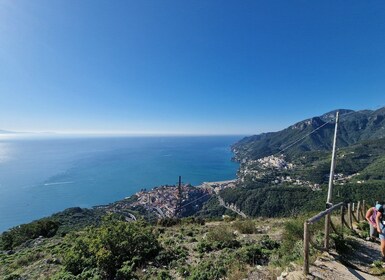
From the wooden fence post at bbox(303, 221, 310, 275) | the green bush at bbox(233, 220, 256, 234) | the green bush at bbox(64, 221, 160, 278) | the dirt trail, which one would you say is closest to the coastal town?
the green bush at bbox(233, 220, 256, 234)

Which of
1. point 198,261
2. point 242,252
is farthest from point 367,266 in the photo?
point 198,261

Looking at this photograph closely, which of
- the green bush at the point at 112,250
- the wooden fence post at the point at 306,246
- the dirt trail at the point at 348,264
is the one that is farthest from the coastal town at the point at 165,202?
the wooden fence post at the point at 306,246

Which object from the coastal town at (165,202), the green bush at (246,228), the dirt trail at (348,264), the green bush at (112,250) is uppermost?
the dirt trail at (348,264)

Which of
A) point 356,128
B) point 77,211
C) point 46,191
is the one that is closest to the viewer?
point 77,211

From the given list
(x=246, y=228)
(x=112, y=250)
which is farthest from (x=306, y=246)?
(x=246, y=228)

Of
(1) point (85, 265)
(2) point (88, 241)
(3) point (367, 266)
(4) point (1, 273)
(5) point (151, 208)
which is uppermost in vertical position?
(3) point (367, 266)

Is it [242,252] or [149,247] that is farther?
[149,247]

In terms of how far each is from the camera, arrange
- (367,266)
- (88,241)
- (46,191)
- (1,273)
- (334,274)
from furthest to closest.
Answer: (46,191) < (1,273) < (88,241) < (367,266) < (334,274)

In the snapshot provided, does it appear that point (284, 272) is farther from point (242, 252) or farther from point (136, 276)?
point (136, 276)

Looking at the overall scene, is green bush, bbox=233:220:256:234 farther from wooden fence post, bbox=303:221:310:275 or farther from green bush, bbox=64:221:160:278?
wooden fence post, bbox=303:221:310:275

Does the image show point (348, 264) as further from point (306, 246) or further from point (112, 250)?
point (112, 250)

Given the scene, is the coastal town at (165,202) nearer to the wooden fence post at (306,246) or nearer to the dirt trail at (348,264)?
the dirt trail at (348,264)
